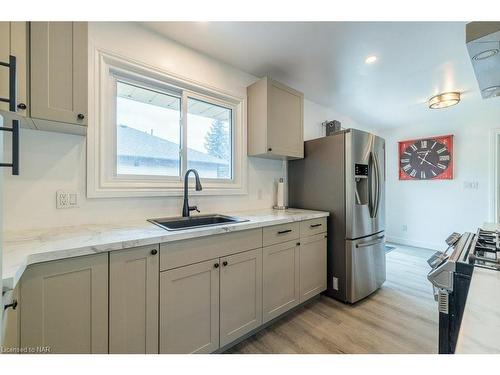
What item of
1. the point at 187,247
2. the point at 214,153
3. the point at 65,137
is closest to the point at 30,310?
the point at 187,247

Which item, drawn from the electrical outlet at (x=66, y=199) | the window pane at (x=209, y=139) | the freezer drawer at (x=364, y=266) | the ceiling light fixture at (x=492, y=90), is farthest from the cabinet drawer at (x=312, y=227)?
the electrical outlet at (x=66, y=199)

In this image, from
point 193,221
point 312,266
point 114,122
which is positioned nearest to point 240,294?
point 193,221

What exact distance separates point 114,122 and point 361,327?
2.55m

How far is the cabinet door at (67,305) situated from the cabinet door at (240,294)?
67cm

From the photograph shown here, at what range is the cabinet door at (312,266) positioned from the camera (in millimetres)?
2014

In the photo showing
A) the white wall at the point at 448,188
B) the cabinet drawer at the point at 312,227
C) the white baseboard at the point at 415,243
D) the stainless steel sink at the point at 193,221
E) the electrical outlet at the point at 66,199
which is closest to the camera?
the electrical outlet at the point at 66,199

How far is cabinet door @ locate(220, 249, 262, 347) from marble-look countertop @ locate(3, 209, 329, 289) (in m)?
0.24

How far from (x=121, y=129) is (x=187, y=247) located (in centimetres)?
110

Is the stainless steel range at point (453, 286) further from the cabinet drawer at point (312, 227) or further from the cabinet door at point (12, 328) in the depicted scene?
the cabinet door at point (12, 328)

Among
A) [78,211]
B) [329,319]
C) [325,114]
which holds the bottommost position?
[329,319]

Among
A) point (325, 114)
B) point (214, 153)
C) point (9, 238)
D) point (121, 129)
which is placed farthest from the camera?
point (325, 114)
